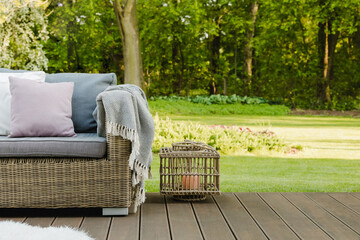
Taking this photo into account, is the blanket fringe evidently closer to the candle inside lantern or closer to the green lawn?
the candle inside lantern

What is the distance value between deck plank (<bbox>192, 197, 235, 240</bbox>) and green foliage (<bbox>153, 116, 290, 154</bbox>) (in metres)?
2.61

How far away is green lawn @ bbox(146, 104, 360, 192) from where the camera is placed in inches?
145

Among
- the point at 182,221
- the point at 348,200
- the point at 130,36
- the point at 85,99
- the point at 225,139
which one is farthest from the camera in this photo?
the point at 130,36

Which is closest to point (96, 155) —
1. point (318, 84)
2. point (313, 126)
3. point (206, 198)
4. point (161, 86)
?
point (206, 198)

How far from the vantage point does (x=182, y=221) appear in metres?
2.69

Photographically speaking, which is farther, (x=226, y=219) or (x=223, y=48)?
(x=223, y=48)

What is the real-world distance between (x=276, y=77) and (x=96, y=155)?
498 inches

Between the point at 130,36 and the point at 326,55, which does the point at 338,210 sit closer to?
the point at 130,36

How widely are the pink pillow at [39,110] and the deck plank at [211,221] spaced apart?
105 cm

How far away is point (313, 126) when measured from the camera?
8.94 meters

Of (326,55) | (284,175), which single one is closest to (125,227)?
(284,175)

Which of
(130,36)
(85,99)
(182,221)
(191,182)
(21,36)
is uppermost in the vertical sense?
(21,36)

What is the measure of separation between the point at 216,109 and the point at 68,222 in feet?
31.1

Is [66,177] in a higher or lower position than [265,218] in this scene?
higher
